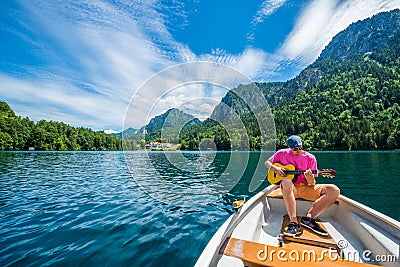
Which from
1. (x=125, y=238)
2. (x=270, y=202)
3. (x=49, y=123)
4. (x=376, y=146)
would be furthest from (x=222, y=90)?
(x=49, y=123)

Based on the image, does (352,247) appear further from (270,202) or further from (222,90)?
(222,90)

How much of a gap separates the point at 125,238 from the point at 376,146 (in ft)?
335

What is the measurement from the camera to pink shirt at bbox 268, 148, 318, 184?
5.05 meters

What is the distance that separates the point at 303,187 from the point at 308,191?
14 centimetres

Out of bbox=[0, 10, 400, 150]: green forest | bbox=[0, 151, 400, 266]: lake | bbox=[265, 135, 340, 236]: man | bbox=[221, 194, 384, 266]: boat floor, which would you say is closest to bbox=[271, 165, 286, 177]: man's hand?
bbox=[265, 135, 340, 236]: man

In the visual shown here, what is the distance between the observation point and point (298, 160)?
200 inches

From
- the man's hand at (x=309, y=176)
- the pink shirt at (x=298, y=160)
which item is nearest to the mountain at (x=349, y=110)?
the pink shirt at (x=298, y=160)

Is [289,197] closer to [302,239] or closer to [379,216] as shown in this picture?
[302,239]

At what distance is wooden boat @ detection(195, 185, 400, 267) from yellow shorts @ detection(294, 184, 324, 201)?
23cm

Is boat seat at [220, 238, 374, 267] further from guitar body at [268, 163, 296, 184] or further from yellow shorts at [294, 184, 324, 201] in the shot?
yellow shorts at [294, 184, 324, 201]

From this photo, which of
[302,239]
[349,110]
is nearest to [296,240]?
[302,239]

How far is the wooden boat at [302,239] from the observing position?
8.83ft

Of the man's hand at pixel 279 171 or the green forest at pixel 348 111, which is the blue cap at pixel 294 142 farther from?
the green forest at pixel 348 111

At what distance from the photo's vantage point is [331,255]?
3428mm
